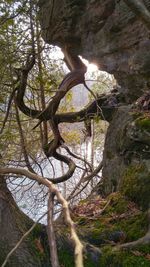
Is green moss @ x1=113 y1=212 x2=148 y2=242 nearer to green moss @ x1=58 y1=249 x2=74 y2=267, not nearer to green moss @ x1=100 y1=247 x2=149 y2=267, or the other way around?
green moss @ x1=100 y1=247 x2=149 y2=267

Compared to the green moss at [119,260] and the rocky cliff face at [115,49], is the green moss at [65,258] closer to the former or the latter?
the green moss at [119,260]

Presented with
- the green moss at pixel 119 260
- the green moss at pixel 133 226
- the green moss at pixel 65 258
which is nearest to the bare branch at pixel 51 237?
the green moss at pixel 65 258

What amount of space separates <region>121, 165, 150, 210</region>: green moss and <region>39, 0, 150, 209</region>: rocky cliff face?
49 millimetres

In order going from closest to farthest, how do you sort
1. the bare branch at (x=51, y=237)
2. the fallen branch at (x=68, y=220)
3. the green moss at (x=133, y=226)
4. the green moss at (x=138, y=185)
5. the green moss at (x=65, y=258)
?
the fallen branch at (x=68, y=220) → the bare branch at (x=51, y=237) → the green moss at (x=65, y=258) → the green moss at (x=133, y=226) → the green moss at (x=138, y=185)

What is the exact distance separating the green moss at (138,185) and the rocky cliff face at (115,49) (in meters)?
0.05

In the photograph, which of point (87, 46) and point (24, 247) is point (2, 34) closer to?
point (87, 46)

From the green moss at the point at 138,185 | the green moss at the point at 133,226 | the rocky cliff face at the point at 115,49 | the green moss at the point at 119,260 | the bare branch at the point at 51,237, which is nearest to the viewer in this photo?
the bare branch at the point at 51,237

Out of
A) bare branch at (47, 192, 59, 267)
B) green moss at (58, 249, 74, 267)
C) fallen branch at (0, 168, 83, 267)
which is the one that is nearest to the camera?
fallen branch at (0, 168, 83, 267)

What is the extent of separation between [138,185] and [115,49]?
2.32 m

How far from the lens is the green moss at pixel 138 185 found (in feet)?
14.6

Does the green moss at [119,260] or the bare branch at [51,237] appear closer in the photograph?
the bare branch at [51,237]

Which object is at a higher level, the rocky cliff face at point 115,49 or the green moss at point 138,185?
the rocky cliff face at point 115,49

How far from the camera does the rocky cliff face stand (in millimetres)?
5195

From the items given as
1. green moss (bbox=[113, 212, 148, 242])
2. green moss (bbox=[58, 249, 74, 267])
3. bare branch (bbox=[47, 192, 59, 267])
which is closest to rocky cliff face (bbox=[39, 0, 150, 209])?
green moss (bbox=[113, 212, 148, 242])
